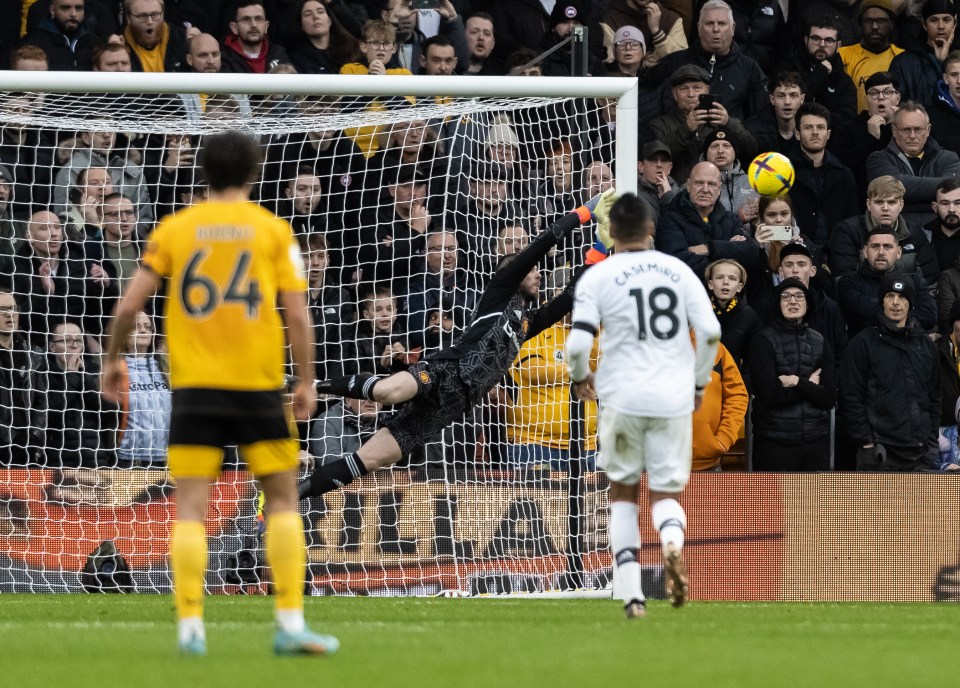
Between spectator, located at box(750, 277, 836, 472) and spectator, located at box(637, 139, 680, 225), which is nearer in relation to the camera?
spectator, located at box(750, 277, 836, 472)

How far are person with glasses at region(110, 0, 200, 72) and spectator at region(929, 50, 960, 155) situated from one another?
6930 mm

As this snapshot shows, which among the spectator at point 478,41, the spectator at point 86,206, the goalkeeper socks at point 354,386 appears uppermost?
the spectator at point 478,41

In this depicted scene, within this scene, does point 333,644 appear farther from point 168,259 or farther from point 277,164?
point 277,164

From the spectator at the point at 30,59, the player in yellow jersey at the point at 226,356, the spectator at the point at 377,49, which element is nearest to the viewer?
the player in yellow jersey at the point at 226,356

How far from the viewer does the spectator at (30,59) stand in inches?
486

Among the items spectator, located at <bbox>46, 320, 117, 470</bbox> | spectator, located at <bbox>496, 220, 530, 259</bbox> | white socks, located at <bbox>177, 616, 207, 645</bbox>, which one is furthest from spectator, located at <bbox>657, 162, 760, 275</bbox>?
white socks, located at <bbox>177, 616, 207, 645</bbox>

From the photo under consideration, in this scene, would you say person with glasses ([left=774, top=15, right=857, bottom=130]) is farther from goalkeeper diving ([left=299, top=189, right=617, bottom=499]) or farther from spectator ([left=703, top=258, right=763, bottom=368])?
goalkeeper diving ([left=299, top=189, right=617, bottom=499])

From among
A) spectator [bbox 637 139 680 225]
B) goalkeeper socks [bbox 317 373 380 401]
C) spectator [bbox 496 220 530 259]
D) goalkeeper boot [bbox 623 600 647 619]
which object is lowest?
goalkeeper boot [bbox 623 600 647 619]

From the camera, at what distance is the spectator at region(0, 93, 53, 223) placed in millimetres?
11602

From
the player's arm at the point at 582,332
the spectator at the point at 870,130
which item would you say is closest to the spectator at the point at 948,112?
the spectator at the point at 870,130

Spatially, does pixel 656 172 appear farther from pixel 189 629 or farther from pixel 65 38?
pixel 189 629

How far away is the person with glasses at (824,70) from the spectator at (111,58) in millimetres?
6097

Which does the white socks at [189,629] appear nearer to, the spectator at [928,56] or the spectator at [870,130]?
the spectator at [870,130]

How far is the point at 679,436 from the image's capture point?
25.9 feet
